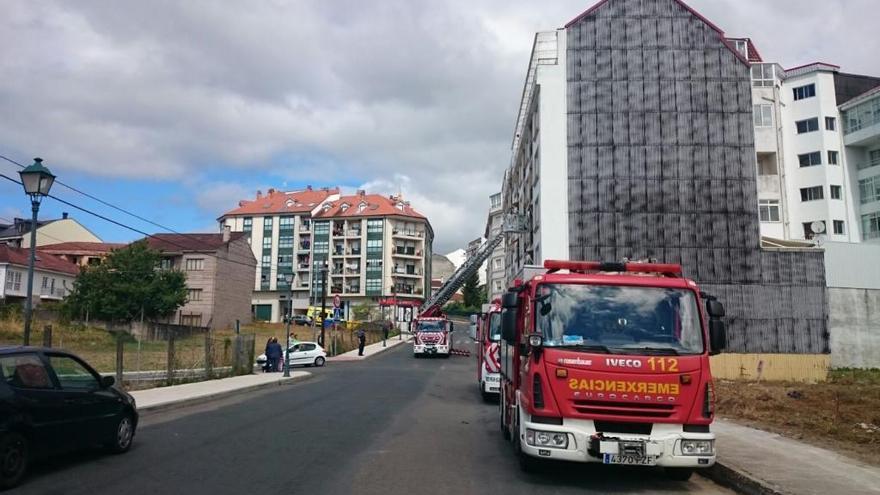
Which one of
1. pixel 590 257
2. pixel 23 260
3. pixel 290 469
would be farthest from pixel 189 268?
pixel 290 469

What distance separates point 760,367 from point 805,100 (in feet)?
100

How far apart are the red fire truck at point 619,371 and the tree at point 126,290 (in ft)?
183

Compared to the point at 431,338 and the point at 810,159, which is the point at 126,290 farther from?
the point at 810,159

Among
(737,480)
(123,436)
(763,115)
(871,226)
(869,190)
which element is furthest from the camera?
(869,190)

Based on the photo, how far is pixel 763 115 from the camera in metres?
46.7

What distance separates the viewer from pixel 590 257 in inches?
1421

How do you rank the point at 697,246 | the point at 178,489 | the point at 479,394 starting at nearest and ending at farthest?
the point at 178,489, the point at 479,394, the point at 697,246

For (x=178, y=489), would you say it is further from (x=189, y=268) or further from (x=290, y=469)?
(x=189, y=268)

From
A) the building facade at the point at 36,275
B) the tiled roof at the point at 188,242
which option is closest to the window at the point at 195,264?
the tiled roof at the point at 188,242

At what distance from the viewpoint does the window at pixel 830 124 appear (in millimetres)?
51750

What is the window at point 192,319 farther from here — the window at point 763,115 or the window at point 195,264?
the window at point 763,115

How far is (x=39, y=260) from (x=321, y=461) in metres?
69.9

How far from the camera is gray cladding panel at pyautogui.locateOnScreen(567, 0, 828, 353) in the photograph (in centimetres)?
3553

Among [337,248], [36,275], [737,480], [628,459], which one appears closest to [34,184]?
[628,459]
